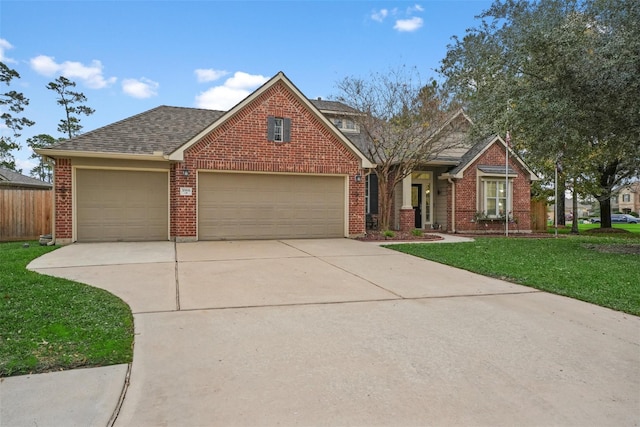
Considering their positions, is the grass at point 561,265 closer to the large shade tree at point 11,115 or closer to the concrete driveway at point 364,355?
the concrete driveway at point 364,355

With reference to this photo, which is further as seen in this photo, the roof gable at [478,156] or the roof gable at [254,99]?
the roof gable at [478,156]

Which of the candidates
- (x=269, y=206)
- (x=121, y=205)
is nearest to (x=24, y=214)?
(x=121, y=205)

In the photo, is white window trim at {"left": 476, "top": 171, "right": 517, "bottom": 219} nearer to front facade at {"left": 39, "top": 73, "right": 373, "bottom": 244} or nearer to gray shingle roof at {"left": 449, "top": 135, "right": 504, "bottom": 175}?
gray shingle roof at {"left": 449, "top": 135, "right": 504, "bottom": 175}

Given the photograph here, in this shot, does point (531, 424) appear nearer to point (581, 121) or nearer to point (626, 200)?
point (581, 121)

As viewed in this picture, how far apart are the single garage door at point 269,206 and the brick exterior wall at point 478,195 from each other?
5.63 m

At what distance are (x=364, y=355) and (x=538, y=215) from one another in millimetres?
18813

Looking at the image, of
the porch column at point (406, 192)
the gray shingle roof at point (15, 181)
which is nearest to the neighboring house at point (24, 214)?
the gray shingle roof at point (15, 181)

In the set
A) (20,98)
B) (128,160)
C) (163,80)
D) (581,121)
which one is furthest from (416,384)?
(20,98)

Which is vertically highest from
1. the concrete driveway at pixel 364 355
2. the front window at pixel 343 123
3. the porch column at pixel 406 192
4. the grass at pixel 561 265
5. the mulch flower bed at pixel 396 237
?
the front window at pixel 343 123

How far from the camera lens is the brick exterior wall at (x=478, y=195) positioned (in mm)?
16781

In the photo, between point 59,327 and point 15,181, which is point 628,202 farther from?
point 59,327

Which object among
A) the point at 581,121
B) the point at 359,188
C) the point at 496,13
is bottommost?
the point at 359,188

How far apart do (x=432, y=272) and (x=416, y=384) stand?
190 inches

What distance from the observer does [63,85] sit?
109ft
